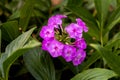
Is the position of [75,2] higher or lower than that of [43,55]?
higher

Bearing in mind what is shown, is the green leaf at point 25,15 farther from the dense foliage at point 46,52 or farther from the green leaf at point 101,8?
the green leaf at point 101,8

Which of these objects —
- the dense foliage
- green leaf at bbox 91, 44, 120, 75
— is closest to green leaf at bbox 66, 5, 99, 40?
the dense foliage

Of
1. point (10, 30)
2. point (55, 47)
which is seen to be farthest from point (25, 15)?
point (55, 47)

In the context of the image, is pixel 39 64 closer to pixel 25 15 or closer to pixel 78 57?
pixel 78 57

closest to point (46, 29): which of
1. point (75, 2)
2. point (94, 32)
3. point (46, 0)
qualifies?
point (94, 32)

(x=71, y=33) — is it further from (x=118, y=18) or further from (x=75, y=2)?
(x=75, y=2)

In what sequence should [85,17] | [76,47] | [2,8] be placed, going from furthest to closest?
[2,8]
[85,17]
[76,47]

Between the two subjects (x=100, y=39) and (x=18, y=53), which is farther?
(x=100, y=39)
